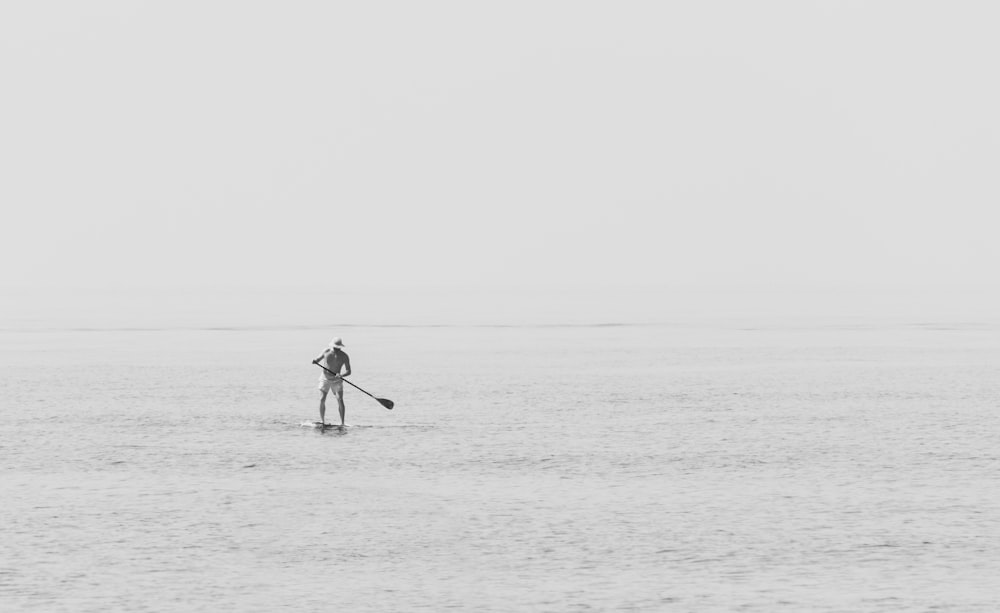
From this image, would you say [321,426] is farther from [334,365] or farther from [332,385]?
[334,365]

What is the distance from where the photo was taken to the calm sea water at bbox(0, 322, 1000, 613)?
21766mm

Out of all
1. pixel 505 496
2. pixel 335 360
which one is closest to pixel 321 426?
pixel 335 360

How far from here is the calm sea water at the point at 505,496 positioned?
21766 millimetres

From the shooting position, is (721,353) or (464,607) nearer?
(464,607)

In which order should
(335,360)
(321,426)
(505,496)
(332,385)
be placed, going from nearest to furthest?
(505,496) < (335,360) < (332,385) < (321,426)

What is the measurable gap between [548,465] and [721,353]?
186ft

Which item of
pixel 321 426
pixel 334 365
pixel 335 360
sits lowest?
pixel 321 426

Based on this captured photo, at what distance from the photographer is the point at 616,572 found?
2281cm

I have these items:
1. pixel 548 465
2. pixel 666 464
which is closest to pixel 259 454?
pixel 548 465

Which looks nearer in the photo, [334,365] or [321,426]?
[334,365]

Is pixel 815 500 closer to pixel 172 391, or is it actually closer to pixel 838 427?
pixel 838 427

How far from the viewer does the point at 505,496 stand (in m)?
29.9

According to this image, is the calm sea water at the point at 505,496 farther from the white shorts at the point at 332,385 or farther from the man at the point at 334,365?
the man at the point at 334,365

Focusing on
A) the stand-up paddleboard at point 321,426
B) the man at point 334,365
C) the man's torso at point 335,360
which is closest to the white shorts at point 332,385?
the man at point 334,365
